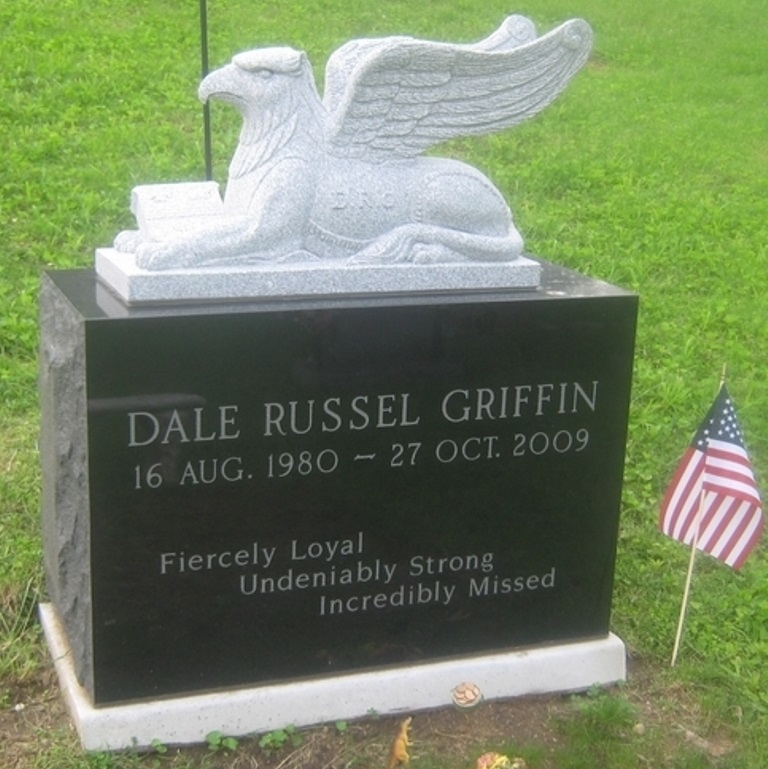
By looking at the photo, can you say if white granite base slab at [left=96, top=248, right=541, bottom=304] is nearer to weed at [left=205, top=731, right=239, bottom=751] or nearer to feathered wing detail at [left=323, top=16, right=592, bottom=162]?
feathered wing detail at [left=323, top=16, right=592, bottom=162]

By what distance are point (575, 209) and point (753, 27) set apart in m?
7.73

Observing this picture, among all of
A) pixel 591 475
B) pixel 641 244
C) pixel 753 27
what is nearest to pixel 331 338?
pixel 591 475

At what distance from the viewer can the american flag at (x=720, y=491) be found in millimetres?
4207

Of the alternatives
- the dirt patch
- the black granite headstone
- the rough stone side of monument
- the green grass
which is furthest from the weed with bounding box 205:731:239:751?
the rough stone side of monument

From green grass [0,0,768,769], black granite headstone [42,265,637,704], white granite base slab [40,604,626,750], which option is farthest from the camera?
green grass [0,0,768,769]

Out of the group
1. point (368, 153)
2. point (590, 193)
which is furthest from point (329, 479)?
point (590, 193)

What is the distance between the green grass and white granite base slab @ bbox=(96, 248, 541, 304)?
130 centimetres

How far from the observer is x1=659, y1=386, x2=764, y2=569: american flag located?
4207 mm

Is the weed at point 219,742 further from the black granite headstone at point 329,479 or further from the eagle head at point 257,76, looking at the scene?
the eagle head at point 257,76

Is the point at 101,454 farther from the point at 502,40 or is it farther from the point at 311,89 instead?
the point at 502,40

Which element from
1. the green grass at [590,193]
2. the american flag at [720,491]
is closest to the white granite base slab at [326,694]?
the green grass at [590,193]

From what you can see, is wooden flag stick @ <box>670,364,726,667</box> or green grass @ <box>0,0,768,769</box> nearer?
wooden flag stick @ <box>670,364,726,667</box>

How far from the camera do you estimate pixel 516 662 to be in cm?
418

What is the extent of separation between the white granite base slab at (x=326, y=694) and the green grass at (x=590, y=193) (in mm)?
109
